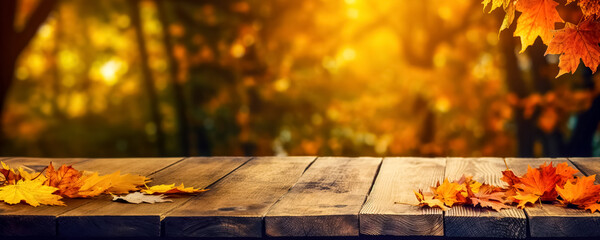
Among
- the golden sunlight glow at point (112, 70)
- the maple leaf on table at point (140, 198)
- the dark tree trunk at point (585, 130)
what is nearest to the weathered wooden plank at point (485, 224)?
the maple leaf on table at point (140, 198)

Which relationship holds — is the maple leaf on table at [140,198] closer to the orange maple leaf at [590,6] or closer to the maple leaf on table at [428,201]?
the maple leaf on table at [428,201]

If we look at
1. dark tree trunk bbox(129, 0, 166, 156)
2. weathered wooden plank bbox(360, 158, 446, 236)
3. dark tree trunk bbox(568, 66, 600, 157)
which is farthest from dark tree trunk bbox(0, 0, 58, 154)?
dark tree trunk bbox(568, 66, 600, 157)

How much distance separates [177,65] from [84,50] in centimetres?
862

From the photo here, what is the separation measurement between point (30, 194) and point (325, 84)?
11538 millimetres

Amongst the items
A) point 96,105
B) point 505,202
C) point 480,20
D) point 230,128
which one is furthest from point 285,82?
point 505,202

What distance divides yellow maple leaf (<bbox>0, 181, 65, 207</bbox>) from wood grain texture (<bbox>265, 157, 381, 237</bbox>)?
0.82 metres

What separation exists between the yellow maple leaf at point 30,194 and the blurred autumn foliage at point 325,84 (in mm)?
5445

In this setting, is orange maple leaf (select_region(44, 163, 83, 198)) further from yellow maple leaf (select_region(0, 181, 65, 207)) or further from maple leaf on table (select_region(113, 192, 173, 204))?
maple leaf on table (select_region(113, 192, 173, 204))

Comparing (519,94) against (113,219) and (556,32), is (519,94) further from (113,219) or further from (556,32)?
(113,219)

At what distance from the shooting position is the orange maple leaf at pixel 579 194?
2338 millimetres

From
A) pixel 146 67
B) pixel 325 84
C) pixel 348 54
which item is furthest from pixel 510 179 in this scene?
pixel 348 54

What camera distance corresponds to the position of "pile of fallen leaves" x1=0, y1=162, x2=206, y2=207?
2.55 m

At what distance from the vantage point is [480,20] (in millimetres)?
10141

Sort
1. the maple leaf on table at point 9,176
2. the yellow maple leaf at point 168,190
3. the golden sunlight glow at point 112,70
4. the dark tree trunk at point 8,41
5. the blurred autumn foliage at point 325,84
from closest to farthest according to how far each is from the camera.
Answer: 1. the yellow maple leaf at point 168,190
2. the maple leaf on table at point 9,176
3. the dark tree trunk at point 8,41
4. the blurred autumn foliage at point 325,84
5. the golden sunlight glow at point 112,70
